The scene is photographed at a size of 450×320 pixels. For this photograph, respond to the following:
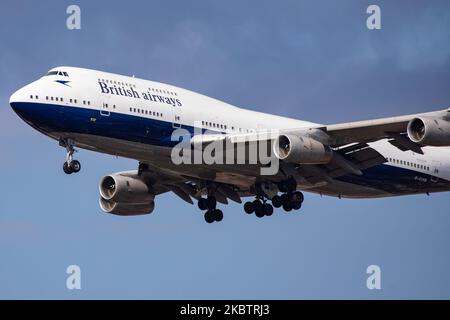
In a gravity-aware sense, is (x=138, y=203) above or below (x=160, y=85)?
below

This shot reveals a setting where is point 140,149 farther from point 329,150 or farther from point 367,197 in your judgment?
point 367,197

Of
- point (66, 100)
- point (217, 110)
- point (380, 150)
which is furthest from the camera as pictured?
point (380, 150)

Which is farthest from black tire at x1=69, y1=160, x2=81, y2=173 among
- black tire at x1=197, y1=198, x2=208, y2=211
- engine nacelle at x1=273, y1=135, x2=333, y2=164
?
black tire at x1=197, y1=198, x2=208, y2=211

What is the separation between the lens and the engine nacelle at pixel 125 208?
7075 cm

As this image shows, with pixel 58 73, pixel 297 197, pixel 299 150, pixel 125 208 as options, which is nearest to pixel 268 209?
pixel 297 197

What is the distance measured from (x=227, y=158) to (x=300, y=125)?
277 inches

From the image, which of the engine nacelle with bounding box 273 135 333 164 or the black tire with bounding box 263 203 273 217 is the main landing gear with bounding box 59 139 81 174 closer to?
the engine nacelle with bounding box 273 135 333 164

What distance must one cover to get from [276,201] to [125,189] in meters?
8.30

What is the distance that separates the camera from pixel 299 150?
6119cm


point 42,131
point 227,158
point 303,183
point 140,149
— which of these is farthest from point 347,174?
point 42,131

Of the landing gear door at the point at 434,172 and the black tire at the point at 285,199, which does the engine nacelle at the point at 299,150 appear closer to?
the black tire at the point at 285,199

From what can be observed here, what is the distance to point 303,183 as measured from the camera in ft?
220

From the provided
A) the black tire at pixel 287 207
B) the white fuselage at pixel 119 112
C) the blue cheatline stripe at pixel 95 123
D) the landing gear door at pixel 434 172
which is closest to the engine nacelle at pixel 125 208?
the white fuselage at pixel 119 112

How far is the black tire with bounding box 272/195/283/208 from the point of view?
65.7m
